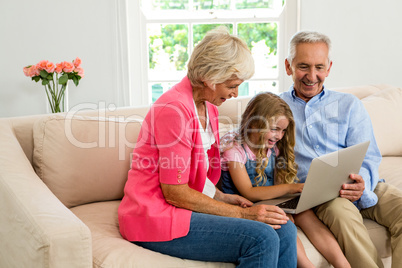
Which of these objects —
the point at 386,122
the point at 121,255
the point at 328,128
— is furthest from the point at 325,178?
the point at 386,122

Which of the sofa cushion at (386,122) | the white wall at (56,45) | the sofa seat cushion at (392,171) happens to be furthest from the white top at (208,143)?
the white wall at (56,45)

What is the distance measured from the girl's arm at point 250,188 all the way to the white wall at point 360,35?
6.44 ft

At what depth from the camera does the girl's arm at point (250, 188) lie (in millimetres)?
1831

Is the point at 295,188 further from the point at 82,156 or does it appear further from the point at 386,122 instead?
the point at 386,122

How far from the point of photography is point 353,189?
6.11ft

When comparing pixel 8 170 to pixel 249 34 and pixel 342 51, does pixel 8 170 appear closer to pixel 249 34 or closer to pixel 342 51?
pixel 249 34

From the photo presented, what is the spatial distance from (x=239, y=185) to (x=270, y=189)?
0.12 metres

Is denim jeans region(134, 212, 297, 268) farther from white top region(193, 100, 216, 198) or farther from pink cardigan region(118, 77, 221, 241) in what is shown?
white top region(193, 100, 216, 198)

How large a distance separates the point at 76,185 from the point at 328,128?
110cm

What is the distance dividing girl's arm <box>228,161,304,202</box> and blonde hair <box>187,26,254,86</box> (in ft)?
1.35

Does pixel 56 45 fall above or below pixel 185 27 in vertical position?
below

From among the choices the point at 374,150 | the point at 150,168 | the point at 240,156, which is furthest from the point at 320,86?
the point at 150,168

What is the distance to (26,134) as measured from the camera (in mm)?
1946

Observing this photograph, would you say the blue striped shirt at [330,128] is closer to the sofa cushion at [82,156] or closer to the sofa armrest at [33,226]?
the sofa cushion at [82,156]
